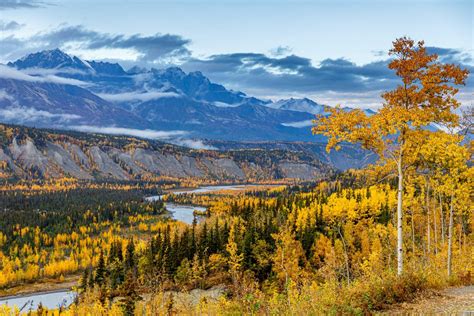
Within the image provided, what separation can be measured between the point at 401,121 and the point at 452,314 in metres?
12.8

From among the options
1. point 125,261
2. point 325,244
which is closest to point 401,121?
point 325,244

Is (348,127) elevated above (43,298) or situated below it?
above

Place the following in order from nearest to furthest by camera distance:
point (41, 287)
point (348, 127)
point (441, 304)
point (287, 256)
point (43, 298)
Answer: point (441, 304) < point (348, 127) < point (287, 256) < point (43, 298) < point (41, 287)

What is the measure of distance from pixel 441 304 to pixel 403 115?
36.4ft

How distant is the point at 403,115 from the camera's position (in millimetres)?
26375

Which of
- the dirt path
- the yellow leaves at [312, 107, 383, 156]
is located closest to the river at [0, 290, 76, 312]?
the yellow leaves at [312, 107, 383, 156]

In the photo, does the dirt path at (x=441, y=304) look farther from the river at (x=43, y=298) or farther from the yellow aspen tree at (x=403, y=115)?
the river at (x=43, y=298)

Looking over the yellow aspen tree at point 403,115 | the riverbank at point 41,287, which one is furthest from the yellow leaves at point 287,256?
the riverbank at point 41,287

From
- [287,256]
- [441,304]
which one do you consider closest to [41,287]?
[287,256]

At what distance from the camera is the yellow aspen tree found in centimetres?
2672

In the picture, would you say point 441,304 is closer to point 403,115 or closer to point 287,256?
point 403,115

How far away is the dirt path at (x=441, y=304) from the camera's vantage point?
18.4m

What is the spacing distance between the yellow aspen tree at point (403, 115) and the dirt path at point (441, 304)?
16.3 feet

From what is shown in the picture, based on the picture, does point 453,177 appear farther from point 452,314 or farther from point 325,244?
point 325,244
